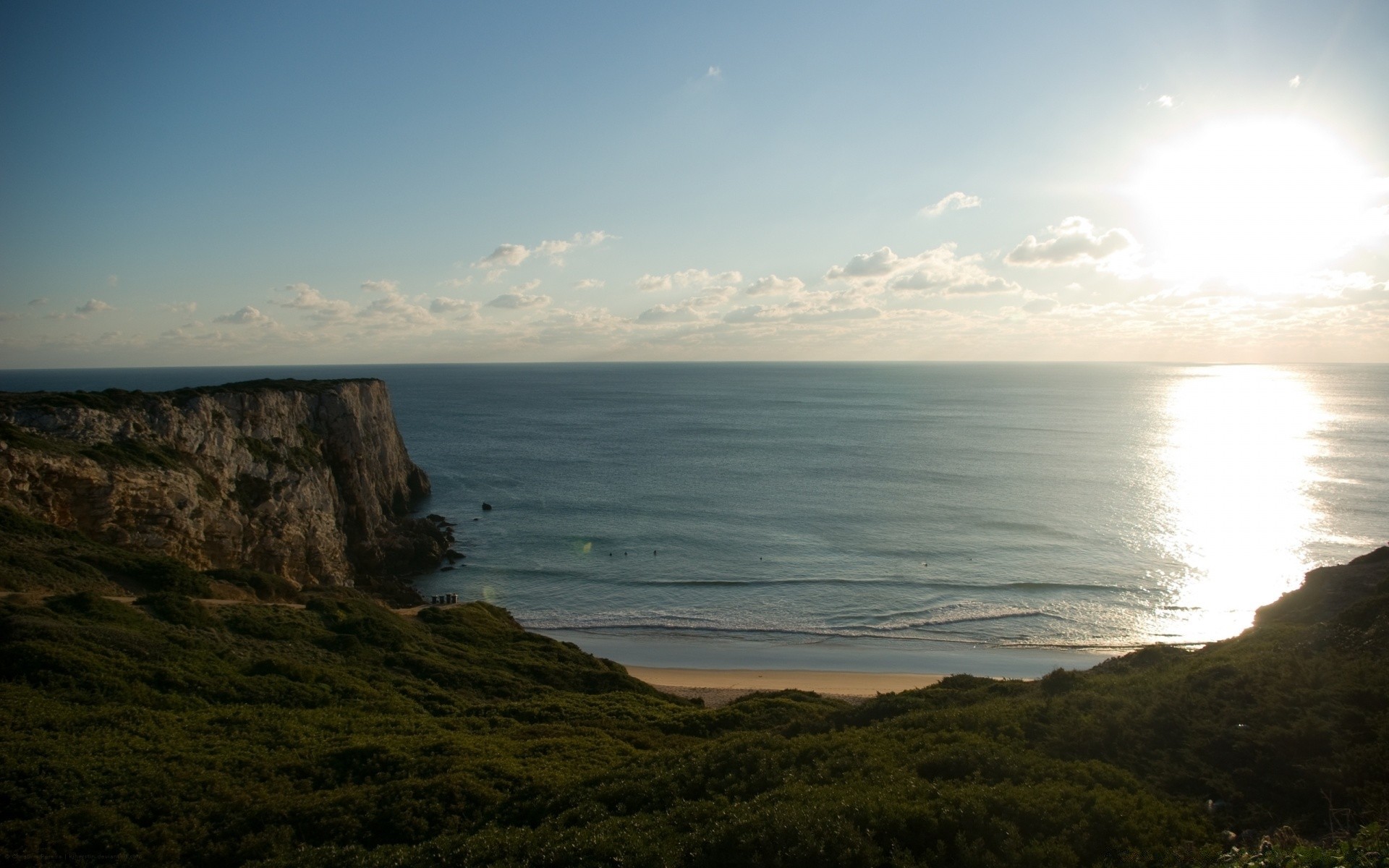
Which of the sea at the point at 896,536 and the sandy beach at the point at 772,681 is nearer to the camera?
the sandy beach at the point at 772,681

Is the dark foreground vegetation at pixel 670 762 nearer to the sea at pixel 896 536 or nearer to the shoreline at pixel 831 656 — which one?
the shoreline at pixel 831 656

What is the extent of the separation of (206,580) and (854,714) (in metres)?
21.5

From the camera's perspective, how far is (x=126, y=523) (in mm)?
27797

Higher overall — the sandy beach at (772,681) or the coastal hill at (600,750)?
the coastal hill at (600,750)

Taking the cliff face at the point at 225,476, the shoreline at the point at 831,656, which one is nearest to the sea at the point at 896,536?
the shoreline at the point at 831,656

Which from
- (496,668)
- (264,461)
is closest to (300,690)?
Result: (496,668)

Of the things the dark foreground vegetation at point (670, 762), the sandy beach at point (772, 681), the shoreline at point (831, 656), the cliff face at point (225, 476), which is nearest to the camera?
the dark foreground vegetation at point (670, 762)

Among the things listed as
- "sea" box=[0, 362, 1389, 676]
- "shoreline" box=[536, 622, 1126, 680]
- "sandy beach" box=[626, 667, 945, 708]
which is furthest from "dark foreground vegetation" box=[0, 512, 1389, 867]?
"sea" box=[0, 362, 1389, 676]

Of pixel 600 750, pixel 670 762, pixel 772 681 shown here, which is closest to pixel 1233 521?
pixel 772 681

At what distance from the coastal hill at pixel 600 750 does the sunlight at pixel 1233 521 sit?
61.1 ft

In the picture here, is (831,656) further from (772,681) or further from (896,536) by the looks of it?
(896,536)

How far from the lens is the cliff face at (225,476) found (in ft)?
89.0

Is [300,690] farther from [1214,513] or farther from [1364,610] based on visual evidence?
[1214,513]

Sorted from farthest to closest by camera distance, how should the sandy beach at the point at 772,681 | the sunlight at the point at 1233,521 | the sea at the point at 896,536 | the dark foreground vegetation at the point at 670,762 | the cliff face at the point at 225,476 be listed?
the sunlight at the point at 1233,521 < the sea at the point at 896,536 < the sandy beach at the point at 772,681 < the cliff face at the point at 225,476 < the dark foreground vegetation at the point at 670,762
